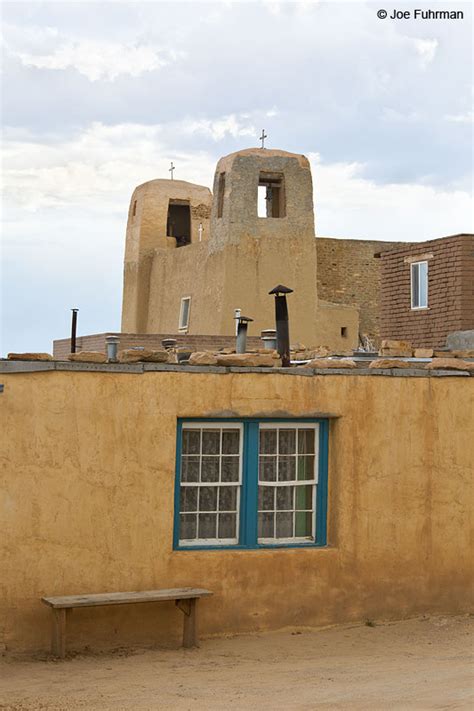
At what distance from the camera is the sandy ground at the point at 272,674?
32.9 ft

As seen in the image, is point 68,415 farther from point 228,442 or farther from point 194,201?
point 194,201

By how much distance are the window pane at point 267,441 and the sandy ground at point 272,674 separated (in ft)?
6.86

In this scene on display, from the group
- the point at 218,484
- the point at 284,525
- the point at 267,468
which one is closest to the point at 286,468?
the point at 267,468

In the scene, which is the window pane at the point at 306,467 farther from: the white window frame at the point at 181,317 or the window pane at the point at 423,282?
the white window frame at the point at 181,317

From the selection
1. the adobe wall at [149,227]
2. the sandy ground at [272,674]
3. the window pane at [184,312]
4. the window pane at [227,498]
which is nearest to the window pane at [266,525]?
the window pane at [227,498]

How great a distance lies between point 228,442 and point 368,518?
196cm

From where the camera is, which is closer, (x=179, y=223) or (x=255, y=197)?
(x=255, y=197)

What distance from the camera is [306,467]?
516 inches

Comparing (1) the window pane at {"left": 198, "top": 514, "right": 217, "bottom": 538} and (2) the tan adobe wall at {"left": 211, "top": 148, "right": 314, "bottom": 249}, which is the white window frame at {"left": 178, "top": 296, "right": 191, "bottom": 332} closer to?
(2) the tan adobe wall at {"left": 211, "top": 148, "right": 314, "bottom": 249}

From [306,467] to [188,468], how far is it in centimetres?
148

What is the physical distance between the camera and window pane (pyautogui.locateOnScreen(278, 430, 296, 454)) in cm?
1295

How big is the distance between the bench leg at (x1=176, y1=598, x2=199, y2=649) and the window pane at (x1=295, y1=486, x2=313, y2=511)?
5.93 feet

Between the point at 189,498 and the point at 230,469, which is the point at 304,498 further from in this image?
the point at 189,498

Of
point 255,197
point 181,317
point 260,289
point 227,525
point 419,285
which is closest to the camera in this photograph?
point 227,525
